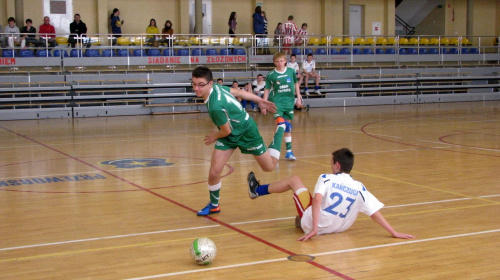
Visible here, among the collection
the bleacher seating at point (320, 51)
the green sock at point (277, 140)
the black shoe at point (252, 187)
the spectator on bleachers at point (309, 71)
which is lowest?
the black shoe at point (252, 187)

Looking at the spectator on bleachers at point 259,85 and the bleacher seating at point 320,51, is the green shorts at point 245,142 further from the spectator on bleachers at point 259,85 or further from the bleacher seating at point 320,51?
the bleacher seating at point 320,51

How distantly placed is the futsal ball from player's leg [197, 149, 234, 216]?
70.1 inches

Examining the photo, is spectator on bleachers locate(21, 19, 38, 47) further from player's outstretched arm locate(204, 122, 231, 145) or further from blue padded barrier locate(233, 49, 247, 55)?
player's outstretched arm locate(204, 122, 231, 145)

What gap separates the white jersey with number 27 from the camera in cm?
541

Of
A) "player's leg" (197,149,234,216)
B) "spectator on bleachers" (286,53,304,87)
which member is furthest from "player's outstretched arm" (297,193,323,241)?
"spectator on bleachers" (286,53,304,87)

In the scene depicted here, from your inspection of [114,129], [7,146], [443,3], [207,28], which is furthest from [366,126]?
[443,3]

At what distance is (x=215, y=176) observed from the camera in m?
6.56

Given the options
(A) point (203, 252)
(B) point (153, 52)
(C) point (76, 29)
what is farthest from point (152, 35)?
(A) point (203, 252)

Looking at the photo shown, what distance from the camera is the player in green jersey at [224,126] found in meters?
6.16

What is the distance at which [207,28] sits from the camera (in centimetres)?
2900

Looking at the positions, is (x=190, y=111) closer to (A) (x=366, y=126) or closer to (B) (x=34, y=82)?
(B) (x=34, y=82)

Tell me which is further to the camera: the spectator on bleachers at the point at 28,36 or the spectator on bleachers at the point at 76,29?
the spectator on bleachers at the point at 76,29

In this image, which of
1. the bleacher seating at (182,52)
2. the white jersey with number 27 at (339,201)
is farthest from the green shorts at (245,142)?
the bleacher seating at (182,52)

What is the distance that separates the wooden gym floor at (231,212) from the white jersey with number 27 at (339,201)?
0.59 ft
